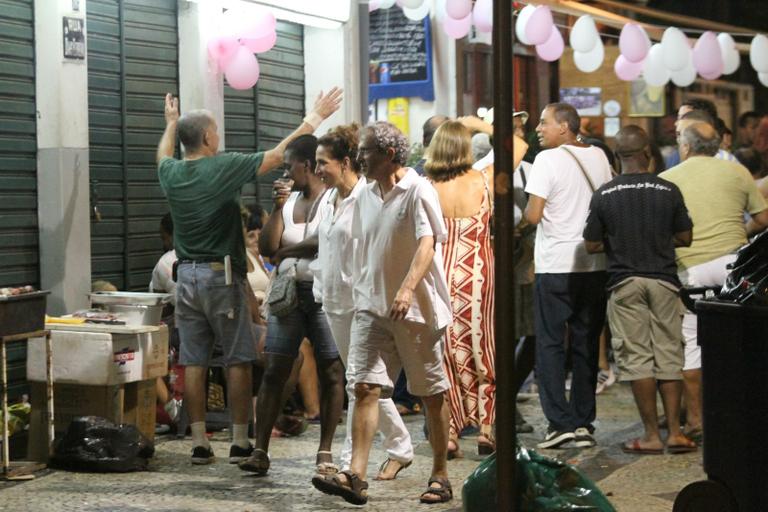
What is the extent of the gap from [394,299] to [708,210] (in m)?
3.06

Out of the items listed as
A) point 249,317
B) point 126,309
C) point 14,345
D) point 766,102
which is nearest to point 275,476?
point 249,317

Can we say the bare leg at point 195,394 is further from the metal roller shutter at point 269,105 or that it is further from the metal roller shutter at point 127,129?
the metal roller shutter at point 269,105

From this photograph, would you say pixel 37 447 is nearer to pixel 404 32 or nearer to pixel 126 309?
pixel 126 309

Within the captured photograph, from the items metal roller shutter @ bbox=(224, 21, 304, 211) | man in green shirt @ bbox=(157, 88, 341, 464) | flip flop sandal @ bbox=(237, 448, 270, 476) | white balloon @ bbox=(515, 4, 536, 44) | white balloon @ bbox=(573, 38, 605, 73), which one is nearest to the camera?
flip flop sandal @ bbox=(237, 448, 270, 476)

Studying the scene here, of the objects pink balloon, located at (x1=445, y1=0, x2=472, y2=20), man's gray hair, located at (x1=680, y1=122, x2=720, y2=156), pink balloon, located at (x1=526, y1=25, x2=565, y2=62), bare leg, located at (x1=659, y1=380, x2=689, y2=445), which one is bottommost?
bare leg, located at (x1=659, y1=380, x2=689, y2=445)

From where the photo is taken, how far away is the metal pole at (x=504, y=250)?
514cm

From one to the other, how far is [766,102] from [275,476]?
24121 mm

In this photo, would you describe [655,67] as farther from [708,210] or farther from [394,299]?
[394,299]

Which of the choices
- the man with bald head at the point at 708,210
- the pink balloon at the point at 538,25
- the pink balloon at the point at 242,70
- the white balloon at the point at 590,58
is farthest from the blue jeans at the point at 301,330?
the white balloon at the point at 590,58

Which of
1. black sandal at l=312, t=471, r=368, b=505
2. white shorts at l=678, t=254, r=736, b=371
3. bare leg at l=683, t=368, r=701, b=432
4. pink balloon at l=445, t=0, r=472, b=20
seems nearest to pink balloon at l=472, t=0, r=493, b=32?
pink balloon at l=445, t=0, r=472, b=20

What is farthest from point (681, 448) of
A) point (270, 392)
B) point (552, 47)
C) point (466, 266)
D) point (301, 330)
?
point (552, 47)

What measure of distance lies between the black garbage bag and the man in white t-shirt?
2.81 metres

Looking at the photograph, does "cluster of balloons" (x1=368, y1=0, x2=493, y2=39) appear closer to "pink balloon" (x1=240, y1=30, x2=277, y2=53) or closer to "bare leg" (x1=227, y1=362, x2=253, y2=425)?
"pink balloon" (x1=240, y1=30, x2=277, y2=53)

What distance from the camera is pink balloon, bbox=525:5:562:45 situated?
14680mm
